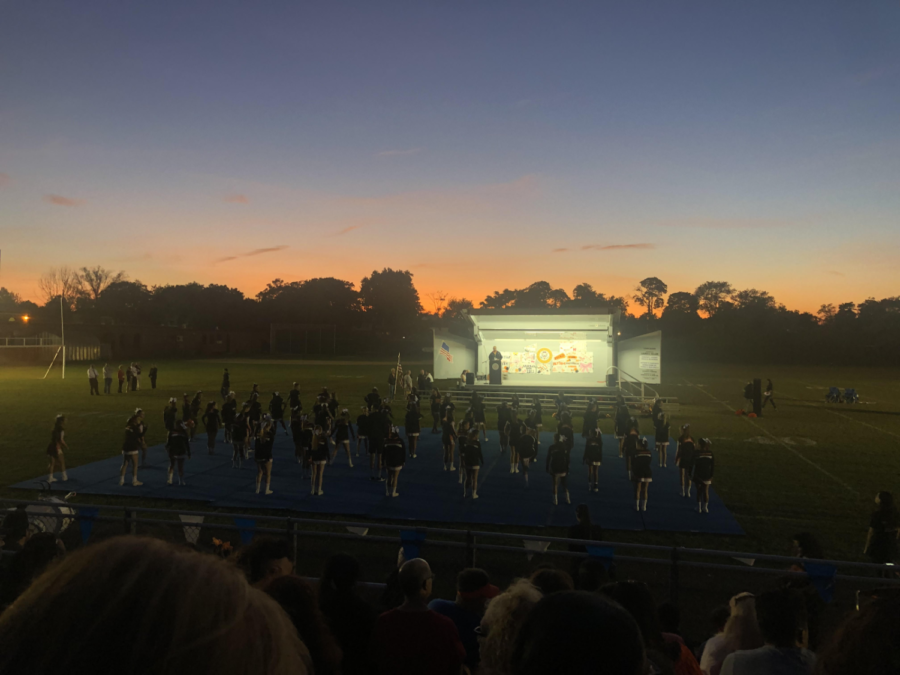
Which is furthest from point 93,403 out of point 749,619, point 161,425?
point 749,619

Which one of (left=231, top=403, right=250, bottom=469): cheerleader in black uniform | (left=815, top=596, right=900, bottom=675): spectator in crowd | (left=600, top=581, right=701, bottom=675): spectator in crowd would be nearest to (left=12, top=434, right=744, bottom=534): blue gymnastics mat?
(left=231, top=403, right=250, bottom=469): cheerleader in black uniform

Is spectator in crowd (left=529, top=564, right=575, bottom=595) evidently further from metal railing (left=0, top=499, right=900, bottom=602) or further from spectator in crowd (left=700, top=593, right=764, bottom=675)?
metal railing (left=0, top=499, right=900, bottom=602)

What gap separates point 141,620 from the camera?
2.70 ft

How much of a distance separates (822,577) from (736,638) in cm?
221

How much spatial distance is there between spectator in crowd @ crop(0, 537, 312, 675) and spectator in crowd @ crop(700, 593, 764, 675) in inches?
181

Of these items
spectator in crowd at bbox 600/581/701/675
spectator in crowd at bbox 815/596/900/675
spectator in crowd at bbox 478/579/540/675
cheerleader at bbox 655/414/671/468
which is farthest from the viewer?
cheerleader at bbox 655/414/671/468

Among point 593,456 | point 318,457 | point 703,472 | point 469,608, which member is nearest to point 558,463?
point 593,456

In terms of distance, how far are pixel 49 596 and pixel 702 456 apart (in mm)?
12376

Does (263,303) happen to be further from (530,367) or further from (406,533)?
(406,533)

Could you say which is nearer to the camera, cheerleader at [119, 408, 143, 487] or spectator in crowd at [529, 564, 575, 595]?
spectator in crowd at [529, 564, 575, 595]

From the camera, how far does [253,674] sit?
86 centimetres

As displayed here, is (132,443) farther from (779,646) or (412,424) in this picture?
(779,646)

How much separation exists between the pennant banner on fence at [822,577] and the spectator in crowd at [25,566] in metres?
6.95

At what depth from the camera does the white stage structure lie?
2980 centimetres
